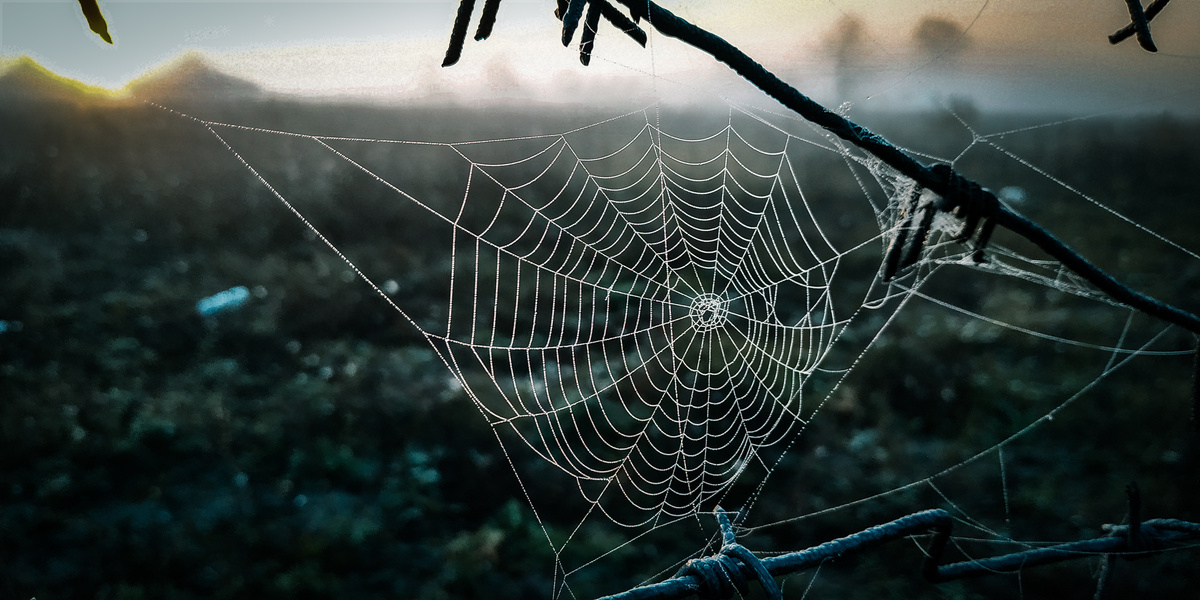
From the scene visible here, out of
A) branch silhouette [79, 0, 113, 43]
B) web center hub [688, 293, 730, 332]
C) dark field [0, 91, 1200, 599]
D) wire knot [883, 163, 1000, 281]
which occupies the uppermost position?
branch silhouette [79, 0, 113, 43]

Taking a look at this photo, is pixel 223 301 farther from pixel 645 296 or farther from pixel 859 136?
pixel 859 136

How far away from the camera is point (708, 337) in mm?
5793

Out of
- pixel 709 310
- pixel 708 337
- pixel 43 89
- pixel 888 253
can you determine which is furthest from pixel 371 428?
pixel 43 89

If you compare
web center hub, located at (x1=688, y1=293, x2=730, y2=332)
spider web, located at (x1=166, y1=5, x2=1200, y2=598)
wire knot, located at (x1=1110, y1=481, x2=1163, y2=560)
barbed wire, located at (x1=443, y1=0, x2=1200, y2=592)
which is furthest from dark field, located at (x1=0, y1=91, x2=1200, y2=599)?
barbed wire, located at (x1=443, y1=0, x2=1200, y2=592)

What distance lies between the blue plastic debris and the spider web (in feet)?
4.68

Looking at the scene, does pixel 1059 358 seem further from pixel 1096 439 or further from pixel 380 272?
pixel 380 272

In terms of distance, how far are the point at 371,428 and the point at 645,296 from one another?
3.10m

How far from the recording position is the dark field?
3770mm

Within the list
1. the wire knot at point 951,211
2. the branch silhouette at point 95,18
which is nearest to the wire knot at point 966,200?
the wire knot at point 951,211

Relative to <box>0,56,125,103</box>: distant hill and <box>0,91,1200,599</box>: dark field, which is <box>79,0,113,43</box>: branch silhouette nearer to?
<box>0,91,1200,599</box>: dark field

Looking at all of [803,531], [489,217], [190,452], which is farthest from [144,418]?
[803,531]

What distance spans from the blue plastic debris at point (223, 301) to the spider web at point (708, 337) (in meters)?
1.43

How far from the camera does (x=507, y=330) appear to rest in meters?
6.16

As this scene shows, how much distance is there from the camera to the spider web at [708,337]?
13.1 ft
